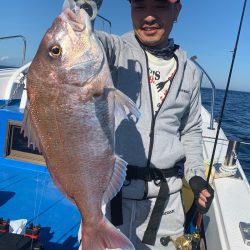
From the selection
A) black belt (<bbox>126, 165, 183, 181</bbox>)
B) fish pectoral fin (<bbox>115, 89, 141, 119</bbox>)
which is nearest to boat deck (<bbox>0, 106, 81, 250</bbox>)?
black belt (<bbox>126, 165, 183, 181</bbox>)

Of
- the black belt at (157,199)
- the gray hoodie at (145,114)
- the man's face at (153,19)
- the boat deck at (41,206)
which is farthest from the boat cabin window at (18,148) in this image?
the man's face at (153,19)

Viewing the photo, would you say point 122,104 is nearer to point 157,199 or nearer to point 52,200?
point 157,199

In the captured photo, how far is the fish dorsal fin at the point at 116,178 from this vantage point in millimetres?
1776

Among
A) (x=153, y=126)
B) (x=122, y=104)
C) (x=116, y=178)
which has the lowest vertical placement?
(x=116, y=178)

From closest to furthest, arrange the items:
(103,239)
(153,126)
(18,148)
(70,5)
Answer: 1. (70,5)
2. (103,239)
3. (153,126)
4. (18,148)

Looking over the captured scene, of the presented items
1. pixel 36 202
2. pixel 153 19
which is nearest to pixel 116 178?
pixel 153 19

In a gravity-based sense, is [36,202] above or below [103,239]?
below

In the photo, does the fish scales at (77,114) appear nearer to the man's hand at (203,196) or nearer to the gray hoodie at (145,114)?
the gray hoodie at (145,114)

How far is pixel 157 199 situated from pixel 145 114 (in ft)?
2.14

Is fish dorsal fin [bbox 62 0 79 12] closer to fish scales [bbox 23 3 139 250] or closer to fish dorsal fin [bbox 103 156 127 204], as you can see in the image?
fish scales [bbox 23 3 139 250]

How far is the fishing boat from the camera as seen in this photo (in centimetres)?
288

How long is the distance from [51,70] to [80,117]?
0.27 meters

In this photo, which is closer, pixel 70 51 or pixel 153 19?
pixel 70 51

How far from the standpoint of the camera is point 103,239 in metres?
1.77
